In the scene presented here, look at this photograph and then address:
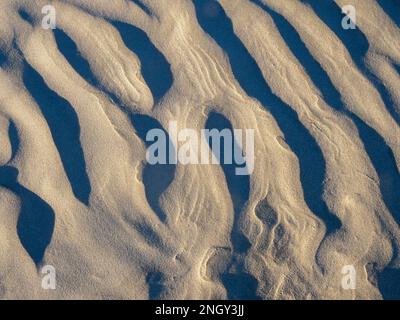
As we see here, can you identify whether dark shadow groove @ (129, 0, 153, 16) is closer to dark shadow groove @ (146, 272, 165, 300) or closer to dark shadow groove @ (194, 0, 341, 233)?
dark shadow groove @ (194, 0, 341, 233)

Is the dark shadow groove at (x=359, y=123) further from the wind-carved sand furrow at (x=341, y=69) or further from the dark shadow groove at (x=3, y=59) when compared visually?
the dark shadow groove at (x=3, y=59)

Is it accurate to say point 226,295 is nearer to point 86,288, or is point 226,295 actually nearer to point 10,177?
point 86,288

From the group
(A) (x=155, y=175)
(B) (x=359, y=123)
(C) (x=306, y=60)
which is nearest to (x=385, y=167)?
(B) (x=359, y=123)

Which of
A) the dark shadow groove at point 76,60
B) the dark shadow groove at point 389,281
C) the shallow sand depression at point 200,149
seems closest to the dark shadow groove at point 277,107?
the shallow sand depression at point 200,149

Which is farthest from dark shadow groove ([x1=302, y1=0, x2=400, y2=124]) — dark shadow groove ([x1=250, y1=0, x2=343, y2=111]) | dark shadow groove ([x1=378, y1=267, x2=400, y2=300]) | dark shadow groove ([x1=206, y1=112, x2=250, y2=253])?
dark shadow groove ([x1=378, y1=267, x2=400, y2=300])

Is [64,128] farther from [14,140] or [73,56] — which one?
[73,56]

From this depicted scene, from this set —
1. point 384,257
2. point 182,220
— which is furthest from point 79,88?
point 384,257
